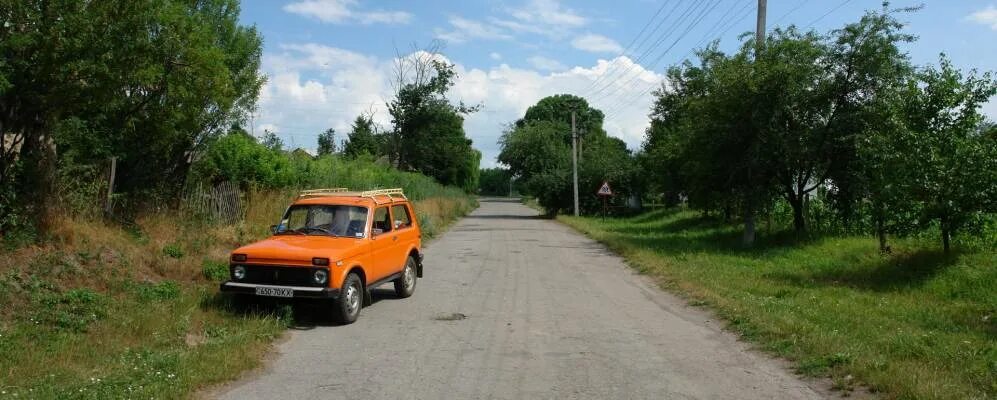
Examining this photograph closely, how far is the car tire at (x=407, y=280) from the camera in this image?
11750 millimetres

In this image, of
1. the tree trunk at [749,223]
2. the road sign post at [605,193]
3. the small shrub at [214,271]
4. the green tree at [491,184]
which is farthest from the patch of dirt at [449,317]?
the green tree at [491,184]

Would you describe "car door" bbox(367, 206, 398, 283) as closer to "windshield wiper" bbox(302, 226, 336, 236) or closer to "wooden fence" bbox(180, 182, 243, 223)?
"windshield wiper" bbox(302, 226, 336, 236)

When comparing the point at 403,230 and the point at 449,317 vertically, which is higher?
the point at 403,230

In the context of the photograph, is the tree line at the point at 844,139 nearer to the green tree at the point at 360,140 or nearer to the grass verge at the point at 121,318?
the grass verge at the point at 121,318

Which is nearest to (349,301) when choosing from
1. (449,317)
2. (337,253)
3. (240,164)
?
(337,253)

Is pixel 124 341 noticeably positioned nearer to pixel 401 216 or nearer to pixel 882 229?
pixel 401 216

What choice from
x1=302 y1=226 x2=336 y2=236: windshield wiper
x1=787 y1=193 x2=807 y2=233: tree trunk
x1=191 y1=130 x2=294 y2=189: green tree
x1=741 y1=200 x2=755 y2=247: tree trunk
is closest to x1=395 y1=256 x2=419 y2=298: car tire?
x1=302 y1=226 x2=336 y2=236: windshield wiper

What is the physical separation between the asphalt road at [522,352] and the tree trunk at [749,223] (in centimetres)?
872

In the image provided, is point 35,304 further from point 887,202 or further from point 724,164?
point 724,164

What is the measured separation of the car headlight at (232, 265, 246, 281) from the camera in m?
9.30

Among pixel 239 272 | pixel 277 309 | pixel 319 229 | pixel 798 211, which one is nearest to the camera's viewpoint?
pixel 239 272

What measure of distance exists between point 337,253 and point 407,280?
9.13 ft

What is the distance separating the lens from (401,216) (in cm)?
1221

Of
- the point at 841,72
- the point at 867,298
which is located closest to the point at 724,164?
the point at 841,72
